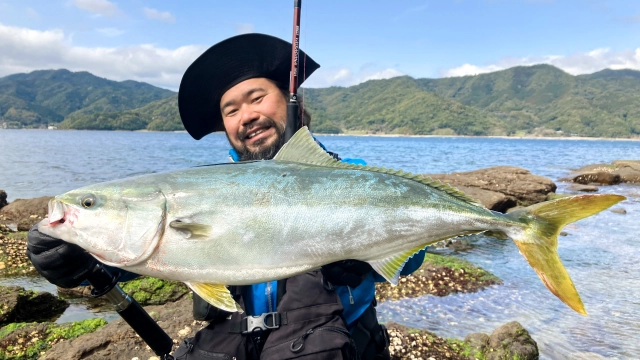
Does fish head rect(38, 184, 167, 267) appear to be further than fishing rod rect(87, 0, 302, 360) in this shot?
No

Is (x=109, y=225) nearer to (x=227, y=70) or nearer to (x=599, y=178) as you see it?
(x=227, y=70)

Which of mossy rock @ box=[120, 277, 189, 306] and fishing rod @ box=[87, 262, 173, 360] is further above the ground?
fishing rod @ box=[87, 262, 173, 360]

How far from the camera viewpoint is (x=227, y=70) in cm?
461

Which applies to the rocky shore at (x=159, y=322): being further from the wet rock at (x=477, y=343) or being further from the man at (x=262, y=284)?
the man at (x=262, y=284)

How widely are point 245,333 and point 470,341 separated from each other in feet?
13.8

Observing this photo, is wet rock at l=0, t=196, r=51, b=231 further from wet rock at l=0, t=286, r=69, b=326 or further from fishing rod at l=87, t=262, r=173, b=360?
fishing rod at l=87, t=262, r=173, b=360

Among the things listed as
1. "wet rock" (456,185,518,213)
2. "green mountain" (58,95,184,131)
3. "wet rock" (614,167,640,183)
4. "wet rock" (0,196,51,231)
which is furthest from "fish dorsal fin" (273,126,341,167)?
"green mountain" (58,95,184,131)

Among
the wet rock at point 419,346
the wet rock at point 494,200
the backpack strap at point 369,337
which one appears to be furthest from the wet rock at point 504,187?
the backpack strap at point 369,337

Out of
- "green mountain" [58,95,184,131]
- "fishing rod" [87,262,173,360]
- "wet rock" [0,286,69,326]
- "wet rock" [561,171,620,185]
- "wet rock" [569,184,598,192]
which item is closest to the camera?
"fishing rod" [87,262,173,360]

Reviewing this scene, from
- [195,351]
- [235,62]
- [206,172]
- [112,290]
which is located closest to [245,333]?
[195,351]

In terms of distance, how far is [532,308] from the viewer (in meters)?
8.30

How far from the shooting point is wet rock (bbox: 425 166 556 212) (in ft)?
58.4

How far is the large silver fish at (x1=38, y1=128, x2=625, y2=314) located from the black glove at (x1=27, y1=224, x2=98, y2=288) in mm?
413

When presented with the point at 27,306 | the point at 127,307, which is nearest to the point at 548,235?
the point at 127,307
